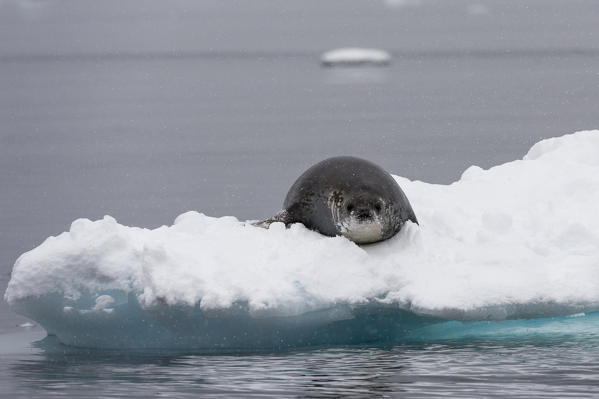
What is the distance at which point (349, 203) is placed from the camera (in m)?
9.62

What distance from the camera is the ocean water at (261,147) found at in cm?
793

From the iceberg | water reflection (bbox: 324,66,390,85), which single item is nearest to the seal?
the iceberg

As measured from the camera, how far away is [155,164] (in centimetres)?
2189

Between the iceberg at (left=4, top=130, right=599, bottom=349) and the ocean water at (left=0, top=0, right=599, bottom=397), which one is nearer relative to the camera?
the ocean water at (left=0, top=0, right=599, bottom=397)

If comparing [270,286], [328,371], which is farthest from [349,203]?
[328,371]

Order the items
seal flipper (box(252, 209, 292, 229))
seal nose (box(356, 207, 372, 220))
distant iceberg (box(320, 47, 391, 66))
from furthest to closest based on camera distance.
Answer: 1. distant iceberg (box(320, 47, 391, 66))
2. seal flipper (box(252, 209, 292, 229))
3. seal nose (box(356, 207, 372, 220))

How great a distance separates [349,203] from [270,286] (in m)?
1.23

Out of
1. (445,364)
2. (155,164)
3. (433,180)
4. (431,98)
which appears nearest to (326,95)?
(431,98)

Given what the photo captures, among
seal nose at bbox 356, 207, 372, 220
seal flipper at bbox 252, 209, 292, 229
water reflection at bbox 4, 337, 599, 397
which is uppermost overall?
seal flipper at bbox 252, 209, 292, 229

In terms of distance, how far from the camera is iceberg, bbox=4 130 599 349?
866 centimetres

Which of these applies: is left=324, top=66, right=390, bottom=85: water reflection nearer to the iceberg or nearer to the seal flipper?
the seal flipper

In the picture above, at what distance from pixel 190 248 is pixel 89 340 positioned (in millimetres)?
934

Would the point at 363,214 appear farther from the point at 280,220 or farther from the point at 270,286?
the point at 270,286

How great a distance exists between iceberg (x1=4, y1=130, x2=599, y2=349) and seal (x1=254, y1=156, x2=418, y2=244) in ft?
0.47
